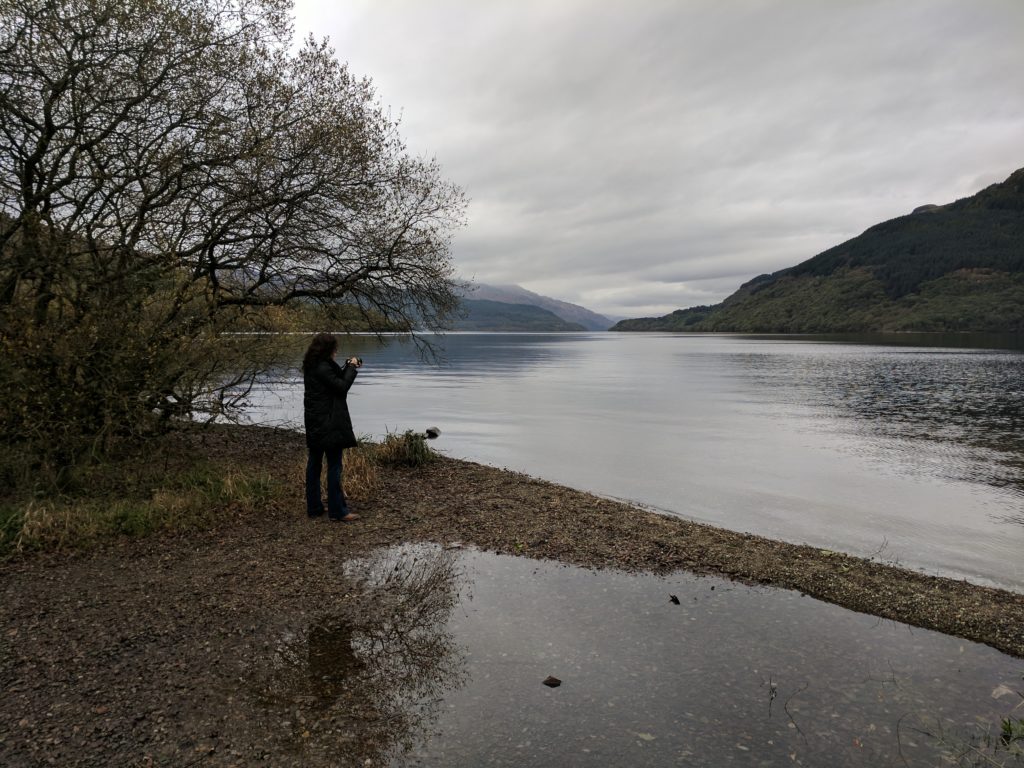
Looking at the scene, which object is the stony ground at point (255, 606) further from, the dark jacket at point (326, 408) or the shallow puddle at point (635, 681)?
the dark jacket at point (326, 408)

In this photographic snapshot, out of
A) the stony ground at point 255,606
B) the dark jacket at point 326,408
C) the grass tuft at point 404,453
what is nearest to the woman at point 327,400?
the dark jacket at point 326,408

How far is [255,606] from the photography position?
7.18m

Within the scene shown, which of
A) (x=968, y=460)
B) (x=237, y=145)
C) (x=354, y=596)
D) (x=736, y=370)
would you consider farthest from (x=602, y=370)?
(x=354, y=596)

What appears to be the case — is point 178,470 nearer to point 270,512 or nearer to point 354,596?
point 270,512

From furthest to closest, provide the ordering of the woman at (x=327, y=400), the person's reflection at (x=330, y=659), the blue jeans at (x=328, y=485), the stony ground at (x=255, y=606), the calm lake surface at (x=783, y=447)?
1. the calm lake surface at (x=783, y=447)
2. the blue jeans at (x=328, y=485)
3. the woman at (x=327, y=400)
4. the person's reflection at (x=330, y=659)
5. the stony ground at (x=255, y=606)

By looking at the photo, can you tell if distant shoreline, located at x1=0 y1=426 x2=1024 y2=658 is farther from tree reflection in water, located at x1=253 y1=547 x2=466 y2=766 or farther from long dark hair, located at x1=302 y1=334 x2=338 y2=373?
long dark hair, located at x1=302 y1=334 x2=338 y2=373

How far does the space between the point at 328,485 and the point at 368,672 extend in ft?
16.9

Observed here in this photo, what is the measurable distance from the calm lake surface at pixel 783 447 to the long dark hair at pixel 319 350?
494 centimetres

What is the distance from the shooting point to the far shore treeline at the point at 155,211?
10391 mm

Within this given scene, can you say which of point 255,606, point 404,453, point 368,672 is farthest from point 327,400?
point 404,453

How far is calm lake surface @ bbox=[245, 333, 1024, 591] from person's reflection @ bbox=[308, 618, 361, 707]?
Result: 29.7ft

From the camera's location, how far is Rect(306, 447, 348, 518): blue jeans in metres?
10.3

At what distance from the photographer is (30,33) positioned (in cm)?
1174

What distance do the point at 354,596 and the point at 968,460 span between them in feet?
72.8
